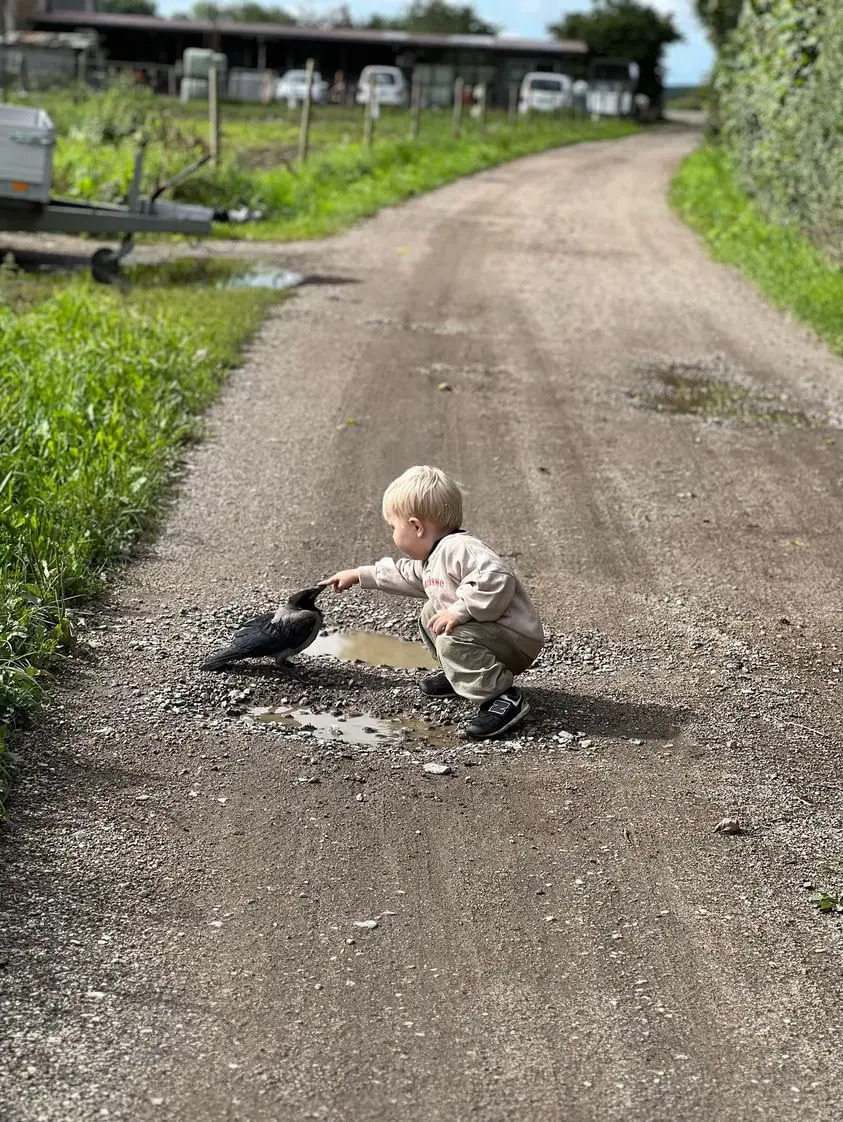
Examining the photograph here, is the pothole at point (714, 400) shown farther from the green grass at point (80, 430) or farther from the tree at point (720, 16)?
the tree at point (720, 16)

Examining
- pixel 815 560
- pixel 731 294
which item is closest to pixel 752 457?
pixel 815 560

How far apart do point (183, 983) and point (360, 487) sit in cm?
435

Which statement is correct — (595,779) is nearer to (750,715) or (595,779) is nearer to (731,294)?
(750,715)

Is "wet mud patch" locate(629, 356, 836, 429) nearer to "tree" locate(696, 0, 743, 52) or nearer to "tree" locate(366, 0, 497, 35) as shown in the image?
"tree" locate(696, 0, 743, 52)

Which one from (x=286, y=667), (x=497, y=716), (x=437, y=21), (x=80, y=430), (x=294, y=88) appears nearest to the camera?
(x=497, y=716)

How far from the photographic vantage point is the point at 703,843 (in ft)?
13.3

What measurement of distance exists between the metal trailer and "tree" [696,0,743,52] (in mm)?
19773

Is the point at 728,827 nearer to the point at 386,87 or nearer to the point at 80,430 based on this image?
the point at 80,430

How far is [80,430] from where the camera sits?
7.56m

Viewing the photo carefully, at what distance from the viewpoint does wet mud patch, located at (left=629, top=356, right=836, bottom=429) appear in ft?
31.2

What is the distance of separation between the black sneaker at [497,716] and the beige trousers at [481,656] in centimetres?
3

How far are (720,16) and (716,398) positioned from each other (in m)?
25.1

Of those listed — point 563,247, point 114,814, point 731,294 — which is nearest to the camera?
point 114,814

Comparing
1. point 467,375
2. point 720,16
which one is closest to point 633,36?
point 720,16
